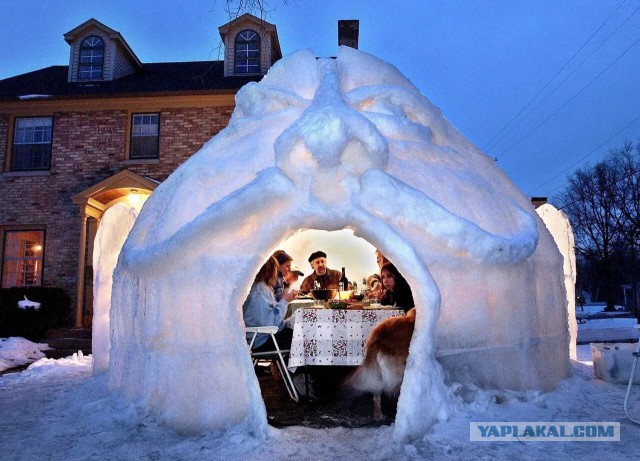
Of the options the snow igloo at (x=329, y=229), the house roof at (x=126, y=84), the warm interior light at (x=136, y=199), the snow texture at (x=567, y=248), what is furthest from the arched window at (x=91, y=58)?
the snow texture at (x=567, y=248)

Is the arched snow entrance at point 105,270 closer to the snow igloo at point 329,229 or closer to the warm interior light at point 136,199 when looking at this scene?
the snow igloo at point 329,229

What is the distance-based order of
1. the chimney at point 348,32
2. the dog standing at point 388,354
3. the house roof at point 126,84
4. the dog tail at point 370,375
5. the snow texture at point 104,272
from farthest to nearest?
the house roof at point 126,84 < the chimney at point 348,32 < the snow texture at point 104,272 < the dog tail at point 370,375 < the dog standing at point 388,354

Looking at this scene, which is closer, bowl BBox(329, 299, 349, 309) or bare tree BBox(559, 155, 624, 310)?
bowl BBox(329, 299, 349, 309)

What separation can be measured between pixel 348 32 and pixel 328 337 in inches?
212

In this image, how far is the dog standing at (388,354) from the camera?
177 inches

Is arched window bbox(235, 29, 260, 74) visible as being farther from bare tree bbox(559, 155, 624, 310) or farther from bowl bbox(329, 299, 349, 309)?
bare tree bbox(559, 155, 624, 310)

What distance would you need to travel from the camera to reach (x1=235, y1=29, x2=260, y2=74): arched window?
1407 centimetres

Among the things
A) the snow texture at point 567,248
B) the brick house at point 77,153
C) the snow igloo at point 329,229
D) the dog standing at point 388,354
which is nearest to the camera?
the snow igloo at point 329,229

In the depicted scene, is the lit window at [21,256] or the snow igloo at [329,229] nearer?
the snow igloo at [329,229]

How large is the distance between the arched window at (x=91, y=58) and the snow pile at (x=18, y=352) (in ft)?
25.0

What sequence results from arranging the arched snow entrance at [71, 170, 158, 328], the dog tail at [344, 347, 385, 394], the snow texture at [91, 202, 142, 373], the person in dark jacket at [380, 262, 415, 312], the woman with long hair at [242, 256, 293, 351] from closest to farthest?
the dog tail at [344, 347, 385, 394]
the woman with long hair at [242, 256, 293, 351]
the person in dark jacket at [380, 262, 415, 312]
the snow texture at [91, 202, 142, 373]
the arched snow entrance at [71, 170, 158, 328]

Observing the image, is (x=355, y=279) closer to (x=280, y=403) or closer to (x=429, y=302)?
(x=280, y=403)

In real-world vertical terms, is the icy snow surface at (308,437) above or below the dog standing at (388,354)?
below

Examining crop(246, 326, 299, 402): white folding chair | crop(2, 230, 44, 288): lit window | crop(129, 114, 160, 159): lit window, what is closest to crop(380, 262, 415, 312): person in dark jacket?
crop(246, 326, 299, 402): white folding chair
